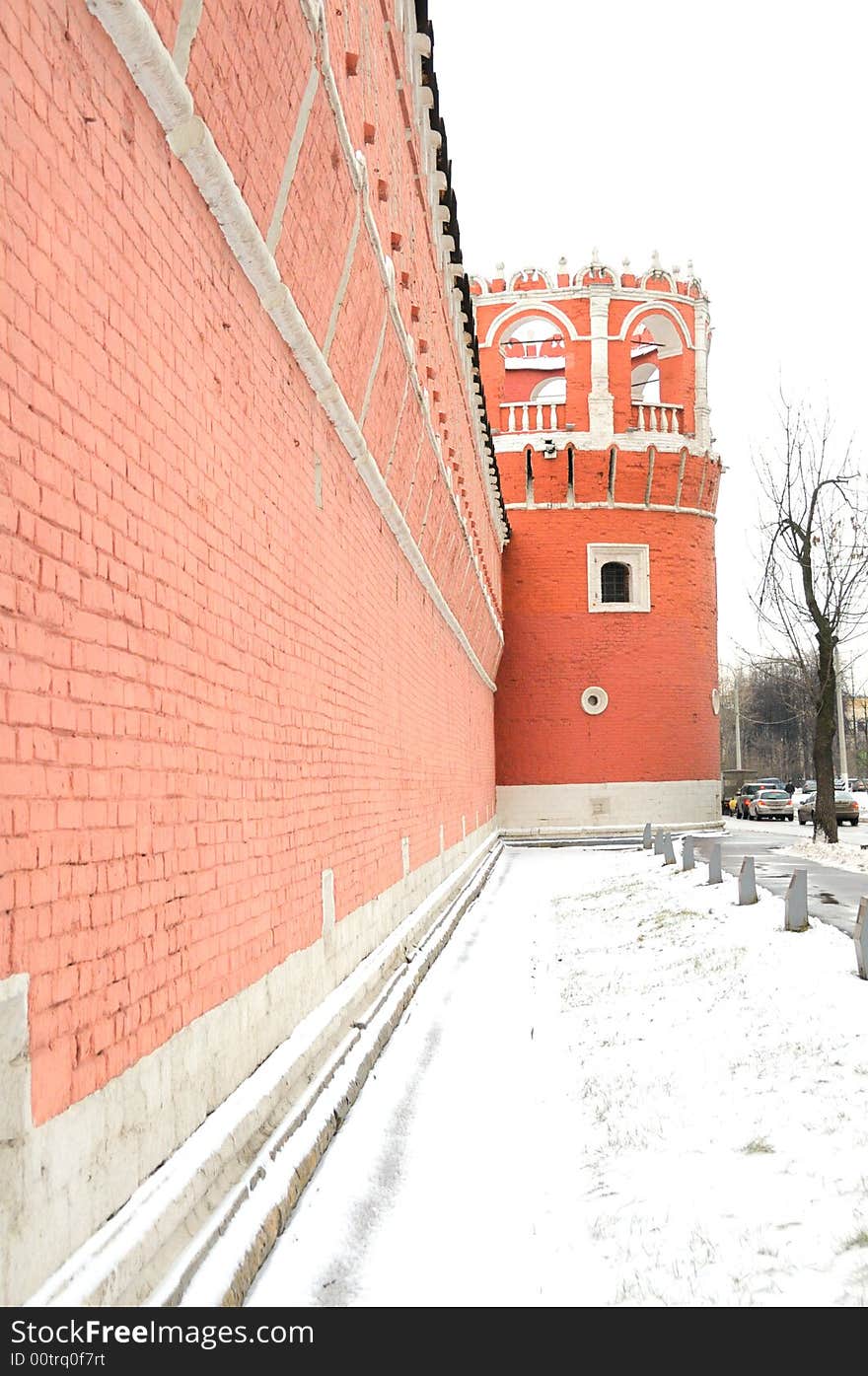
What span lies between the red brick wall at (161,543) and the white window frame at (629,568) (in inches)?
988

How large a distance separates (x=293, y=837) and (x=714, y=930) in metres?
7.13

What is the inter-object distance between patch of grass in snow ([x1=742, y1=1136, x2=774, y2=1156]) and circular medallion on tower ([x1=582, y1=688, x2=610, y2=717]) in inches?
1074

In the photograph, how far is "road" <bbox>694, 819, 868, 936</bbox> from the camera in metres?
14.5

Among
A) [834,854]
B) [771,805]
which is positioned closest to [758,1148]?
[834,854]

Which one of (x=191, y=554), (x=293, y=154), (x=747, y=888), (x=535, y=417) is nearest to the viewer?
(x=191, y=554)

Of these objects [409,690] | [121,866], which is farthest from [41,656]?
[409,690]

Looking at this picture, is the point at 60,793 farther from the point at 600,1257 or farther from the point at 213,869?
the point at 600,1257

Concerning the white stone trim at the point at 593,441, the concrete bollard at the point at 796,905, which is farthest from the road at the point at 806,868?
the white stone trim at the point at 593,441

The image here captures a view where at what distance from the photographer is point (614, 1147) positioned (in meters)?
6.21

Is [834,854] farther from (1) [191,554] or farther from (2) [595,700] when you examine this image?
(1) [191,554]

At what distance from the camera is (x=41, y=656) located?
10.6 feet

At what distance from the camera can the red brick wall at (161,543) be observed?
3.19m

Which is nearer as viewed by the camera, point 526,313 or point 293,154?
point 293,154

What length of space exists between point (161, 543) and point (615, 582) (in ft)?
99.6
